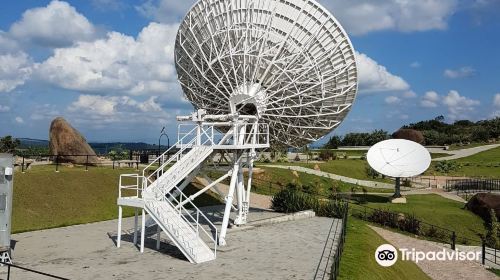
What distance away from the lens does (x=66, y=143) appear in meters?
41.3

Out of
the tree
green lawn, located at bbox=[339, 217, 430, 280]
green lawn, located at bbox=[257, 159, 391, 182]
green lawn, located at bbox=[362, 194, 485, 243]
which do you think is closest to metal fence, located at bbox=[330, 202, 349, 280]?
green lawn, located at bbox=[339, 217, 430, 280]

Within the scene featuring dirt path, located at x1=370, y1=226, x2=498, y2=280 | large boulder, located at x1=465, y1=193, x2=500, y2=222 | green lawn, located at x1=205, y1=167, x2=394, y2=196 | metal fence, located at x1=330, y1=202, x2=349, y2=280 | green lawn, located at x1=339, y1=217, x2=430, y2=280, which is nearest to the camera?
metal fence, located at x1=330, y1=202, x2=349, y2=280

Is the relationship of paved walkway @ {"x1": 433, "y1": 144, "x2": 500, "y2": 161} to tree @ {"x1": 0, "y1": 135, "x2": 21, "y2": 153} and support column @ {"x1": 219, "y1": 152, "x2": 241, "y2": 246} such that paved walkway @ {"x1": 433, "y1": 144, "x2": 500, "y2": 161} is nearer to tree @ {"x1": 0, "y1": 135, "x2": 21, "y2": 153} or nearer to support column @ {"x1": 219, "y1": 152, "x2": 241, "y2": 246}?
tree @ {"x1": 0, "y1": 135, "x2": 21, "y2": 153}

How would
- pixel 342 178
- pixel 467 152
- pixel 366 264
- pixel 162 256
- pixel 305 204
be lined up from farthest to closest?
pixel 467 152 < pixel 342 178 < pixel 305 204 < pixel 162 256 < pixel 366 264

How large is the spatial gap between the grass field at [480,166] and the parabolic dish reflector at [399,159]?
79.5ft

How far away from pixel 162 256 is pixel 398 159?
92.8ft

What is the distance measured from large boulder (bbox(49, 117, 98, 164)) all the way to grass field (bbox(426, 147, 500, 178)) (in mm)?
46042

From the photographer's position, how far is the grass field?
64.8 meters

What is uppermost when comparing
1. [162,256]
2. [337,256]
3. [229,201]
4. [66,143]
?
[66,143]

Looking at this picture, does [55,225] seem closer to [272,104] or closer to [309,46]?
[272,104]

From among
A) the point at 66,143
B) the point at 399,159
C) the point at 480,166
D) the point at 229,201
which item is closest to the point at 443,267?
the point at 229,201

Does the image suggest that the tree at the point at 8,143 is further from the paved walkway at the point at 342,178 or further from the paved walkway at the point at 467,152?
the paved walkway at the point at 467,152

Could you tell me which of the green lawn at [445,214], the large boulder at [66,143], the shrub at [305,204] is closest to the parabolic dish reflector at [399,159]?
the green lawn at [445,214]

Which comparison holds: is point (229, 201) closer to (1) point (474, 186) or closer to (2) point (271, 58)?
(2) point (271, 58)
